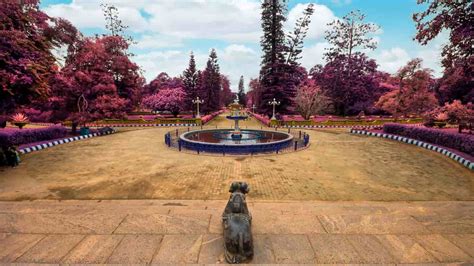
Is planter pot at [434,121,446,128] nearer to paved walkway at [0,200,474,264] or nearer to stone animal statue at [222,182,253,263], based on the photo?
paved walkway at [0,200,474,264]

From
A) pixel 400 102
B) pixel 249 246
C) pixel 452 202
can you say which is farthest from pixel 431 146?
pixel 249 246

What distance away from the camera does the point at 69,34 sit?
69.1 ft

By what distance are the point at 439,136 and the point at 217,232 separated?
18.3m

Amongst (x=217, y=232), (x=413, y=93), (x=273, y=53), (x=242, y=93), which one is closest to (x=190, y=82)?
(x=273, y=53)

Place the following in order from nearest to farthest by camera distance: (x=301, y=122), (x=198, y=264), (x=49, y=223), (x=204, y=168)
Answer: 1. (x=198, y=264)
2. (x=49, y=223)
3. (x=204, y=168)
4. (x=301, y=122)

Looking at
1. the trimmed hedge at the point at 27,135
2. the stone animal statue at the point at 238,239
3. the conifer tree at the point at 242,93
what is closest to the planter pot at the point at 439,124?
the stone animal statue at the point at 238,239

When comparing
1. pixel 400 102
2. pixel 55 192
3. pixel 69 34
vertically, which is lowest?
pixel 55 192

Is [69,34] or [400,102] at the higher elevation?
[69,34]

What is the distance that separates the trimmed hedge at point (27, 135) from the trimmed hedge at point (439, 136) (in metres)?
26.3

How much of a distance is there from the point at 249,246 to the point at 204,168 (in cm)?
Answer: 720

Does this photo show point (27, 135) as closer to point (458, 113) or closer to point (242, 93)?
point (458, 113)

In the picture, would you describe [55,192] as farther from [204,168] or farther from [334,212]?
[334,212]

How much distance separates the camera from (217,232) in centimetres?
571

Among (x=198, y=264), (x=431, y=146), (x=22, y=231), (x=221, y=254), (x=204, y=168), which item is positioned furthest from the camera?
(x=431, y=146)
